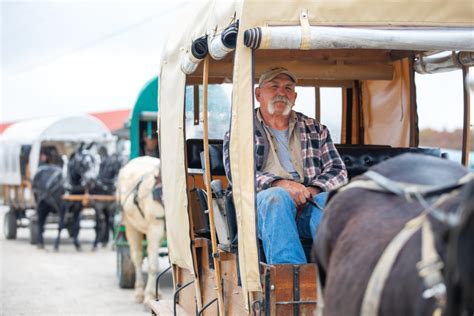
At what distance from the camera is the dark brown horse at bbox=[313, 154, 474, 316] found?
2.54 meters

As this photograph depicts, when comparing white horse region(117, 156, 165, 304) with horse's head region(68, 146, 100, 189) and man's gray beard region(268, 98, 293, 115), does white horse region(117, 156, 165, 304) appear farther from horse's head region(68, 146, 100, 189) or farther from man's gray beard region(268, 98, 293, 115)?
horse's head region(68, 146, 100, 189)

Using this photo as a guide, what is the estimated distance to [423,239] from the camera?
2.88 meters

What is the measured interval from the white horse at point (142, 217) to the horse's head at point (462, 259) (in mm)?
8416

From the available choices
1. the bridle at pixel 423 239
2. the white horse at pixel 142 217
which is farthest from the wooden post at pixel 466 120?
the white horse at pixel 142 217

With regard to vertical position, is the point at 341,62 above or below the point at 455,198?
above

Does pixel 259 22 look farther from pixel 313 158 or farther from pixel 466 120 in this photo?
pixel 466 120

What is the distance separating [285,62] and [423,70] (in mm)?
1084

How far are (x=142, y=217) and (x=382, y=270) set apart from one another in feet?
28.3

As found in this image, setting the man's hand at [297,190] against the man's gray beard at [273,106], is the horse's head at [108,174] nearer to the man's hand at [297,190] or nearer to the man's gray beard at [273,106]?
the man's gray beard at [273,106]

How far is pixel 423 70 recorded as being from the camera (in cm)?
698

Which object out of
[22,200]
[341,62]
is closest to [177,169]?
[341,62]

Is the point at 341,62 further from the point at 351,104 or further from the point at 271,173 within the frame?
the point at 271,173

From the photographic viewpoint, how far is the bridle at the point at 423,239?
8.73 ft

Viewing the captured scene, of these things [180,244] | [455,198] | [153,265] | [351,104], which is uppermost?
[351,104]
